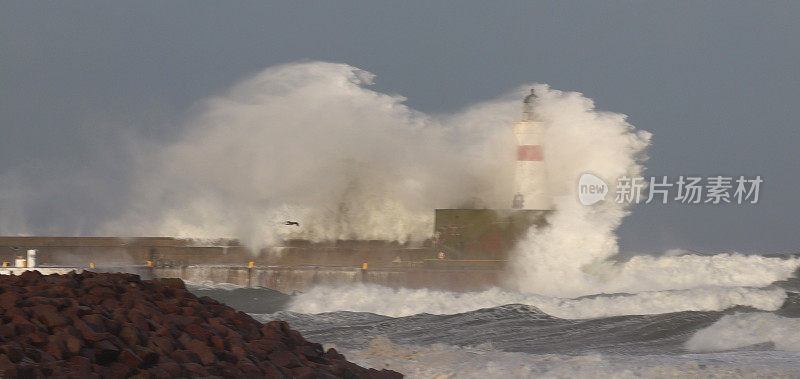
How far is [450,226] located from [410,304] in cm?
410

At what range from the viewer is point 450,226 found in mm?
22328

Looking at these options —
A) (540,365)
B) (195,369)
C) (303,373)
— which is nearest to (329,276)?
(540,365)

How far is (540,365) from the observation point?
660 centimetres

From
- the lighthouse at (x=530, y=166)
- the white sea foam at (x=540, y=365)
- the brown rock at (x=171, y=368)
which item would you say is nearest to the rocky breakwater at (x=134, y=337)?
the brown rock at (x=171, y=368)

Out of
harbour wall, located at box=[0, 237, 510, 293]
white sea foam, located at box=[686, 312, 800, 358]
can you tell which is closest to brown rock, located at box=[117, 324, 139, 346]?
white sea foam, located at box=[686, 312, 800, 358]

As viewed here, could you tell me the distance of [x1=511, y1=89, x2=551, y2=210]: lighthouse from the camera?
24844 millimetres

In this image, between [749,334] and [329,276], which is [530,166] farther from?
[749,334]

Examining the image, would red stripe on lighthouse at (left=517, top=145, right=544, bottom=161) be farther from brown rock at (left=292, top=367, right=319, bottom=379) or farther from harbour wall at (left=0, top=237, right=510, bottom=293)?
brown rock at (left=292, top=367, right=319, bottom=379)

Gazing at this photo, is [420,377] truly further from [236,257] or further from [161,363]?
[236,257]

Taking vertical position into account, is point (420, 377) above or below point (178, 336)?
below

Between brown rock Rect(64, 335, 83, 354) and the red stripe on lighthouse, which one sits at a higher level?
the red stripe on lighthouse

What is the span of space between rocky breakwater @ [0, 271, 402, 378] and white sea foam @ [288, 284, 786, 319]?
37.5 ft

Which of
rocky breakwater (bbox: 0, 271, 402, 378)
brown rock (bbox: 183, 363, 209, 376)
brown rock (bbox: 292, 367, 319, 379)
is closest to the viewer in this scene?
rocky breakwater (bbox: 0, 271, 402, 378)

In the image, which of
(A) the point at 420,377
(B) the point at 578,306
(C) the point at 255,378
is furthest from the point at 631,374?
(B) the point at 578,306
